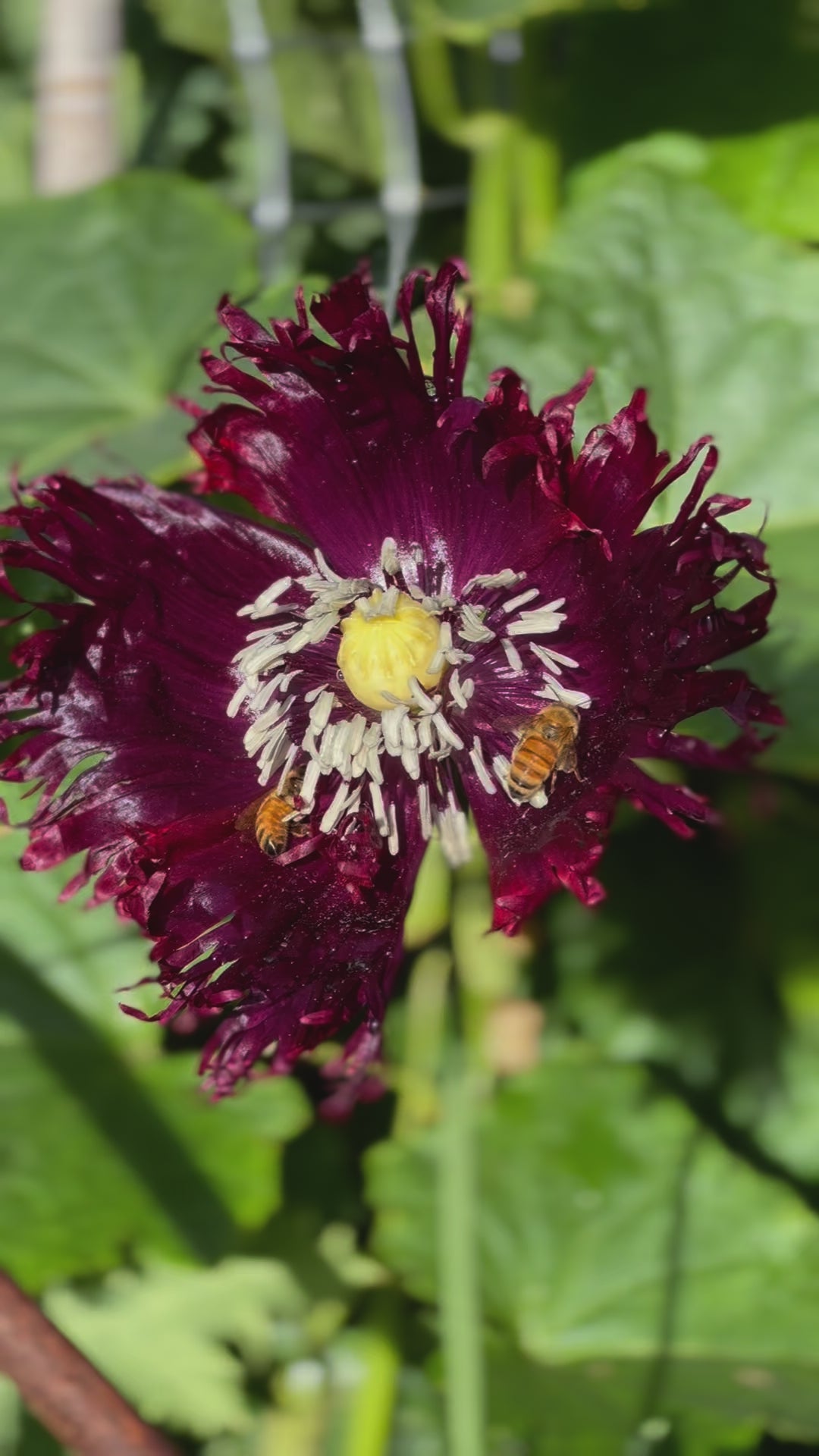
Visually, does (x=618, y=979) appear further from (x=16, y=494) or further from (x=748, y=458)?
(x=16, y=494)

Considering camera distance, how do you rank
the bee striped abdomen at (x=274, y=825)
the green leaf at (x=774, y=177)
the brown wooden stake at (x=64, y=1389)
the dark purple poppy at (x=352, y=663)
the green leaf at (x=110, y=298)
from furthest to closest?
the green leaf at (x=774, y=177)
the green leaf at (x=110, y=298)
the bee striped abdomen at (x=274, y=825)
the dark purple poppy at (x=352, y=663)
the brown wooden stake at (x=64, y=1389)

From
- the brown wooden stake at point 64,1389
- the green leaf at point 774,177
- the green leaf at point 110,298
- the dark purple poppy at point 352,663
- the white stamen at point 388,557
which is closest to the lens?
the brown wooden stake at point 64,1389

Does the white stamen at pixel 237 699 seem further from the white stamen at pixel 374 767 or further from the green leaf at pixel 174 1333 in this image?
the green leaf at pixel 174 1333

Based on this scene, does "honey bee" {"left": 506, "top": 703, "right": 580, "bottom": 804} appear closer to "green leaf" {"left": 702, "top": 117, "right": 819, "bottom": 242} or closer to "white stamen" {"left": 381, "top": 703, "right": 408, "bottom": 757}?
"white stamen" {"left": 381, "top": 703, "right": 408, "bottom": 757}

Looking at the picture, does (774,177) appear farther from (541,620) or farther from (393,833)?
(393,833)

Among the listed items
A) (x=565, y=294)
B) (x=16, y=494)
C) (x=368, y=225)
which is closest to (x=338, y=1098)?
(x=16, y=494)

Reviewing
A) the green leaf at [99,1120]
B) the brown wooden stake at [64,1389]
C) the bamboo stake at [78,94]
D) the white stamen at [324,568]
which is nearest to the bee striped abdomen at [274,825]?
the white stamen at [324,568]
